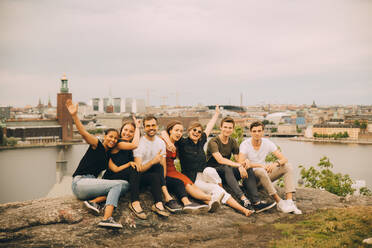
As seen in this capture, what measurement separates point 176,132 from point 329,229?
127 centimetres

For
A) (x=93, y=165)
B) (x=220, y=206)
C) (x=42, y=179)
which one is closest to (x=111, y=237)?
(x=93, y=165)

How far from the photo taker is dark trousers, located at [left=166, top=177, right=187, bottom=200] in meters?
2.57

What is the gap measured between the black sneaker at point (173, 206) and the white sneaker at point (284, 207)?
2.76 feet

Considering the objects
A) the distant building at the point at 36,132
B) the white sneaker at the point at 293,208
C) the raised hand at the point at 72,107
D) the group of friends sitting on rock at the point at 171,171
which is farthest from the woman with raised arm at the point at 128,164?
the distant building at the point at 36,132

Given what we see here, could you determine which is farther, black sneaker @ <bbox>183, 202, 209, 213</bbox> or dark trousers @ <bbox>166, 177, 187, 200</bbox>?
dark trousers @ <bbox>166, 177, 187, 200</bbox>

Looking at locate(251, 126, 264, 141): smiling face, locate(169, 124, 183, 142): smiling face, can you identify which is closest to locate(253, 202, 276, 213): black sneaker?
locate(251, 126, 264, 141): smiling face

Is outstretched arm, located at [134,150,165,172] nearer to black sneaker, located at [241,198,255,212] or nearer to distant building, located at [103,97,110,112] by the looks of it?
black sneaker, located at [241,198,255,212]

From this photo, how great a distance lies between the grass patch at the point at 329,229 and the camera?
1937 mm

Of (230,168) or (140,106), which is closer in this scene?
(230,168)

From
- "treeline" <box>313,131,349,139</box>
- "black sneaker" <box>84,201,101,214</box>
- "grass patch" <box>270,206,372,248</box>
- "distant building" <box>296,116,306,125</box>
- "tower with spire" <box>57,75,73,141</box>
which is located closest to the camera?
"grass patch" <box>270,206,372,248</box>

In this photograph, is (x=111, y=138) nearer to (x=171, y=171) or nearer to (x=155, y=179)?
(x=155, y=179)

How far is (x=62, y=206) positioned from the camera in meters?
2.32

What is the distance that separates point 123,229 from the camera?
7.18 feet

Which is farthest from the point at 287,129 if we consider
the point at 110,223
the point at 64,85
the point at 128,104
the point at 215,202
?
the point at 110,223
